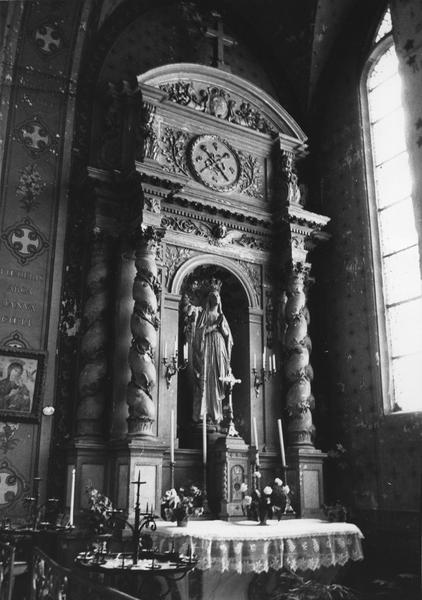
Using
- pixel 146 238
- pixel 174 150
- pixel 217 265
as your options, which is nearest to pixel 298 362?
pixel 217 265

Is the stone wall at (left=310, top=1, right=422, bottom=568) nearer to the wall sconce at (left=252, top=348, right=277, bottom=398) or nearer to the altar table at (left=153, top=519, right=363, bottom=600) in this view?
the wall sconce at (left=252, top=348, right=277, bottom=398)

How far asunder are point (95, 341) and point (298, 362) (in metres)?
2.92

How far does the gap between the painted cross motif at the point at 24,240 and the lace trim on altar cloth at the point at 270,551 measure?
399cm

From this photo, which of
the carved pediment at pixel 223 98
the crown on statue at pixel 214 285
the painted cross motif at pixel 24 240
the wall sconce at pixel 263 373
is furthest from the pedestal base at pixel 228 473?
the carved pediment at pixel 223 98

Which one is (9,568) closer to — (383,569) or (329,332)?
(383,569)

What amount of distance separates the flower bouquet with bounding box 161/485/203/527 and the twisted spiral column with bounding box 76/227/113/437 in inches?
49.7

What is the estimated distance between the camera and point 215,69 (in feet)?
32.9

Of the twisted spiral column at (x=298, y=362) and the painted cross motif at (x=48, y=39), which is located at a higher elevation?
the painted cross motif at (x=48, y=39)

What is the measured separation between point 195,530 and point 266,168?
595cm

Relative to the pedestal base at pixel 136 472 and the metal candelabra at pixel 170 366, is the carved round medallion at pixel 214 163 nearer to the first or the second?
the metal candelabra at pixel 170 366

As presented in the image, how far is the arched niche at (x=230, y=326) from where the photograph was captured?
910cm

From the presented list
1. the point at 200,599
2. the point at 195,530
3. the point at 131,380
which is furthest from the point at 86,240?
the point at 200,599

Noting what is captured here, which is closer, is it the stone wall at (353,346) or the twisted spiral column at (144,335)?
the twisted spiral column at (144,335)

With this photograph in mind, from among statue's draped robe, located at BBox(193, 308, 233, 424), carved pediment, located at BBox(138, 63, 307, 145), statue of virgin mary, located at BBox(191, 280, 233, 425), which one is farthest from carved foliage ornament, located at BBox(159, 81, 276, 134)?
statue's draped robe, located at BBox(193, 308, 233, 424)
